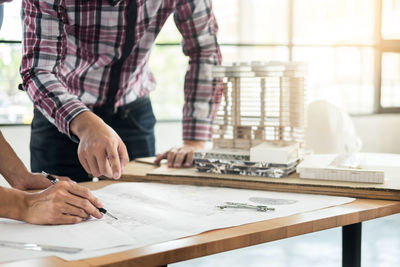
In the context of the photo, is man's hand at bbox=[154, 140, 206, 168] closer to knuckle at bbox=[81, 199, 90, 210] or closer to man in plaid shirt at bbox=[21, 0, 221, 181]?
man in plaid shirt at bbox=[21, 0, 221, 181]

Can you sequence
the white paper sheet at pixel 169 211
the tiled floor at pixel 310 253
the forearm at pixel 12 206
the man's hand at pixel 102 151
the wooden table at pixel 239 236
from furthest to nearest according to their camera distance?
1. the tiled floor at pixel 310 253
2. the man's hand at pixel 102 151
3. the forearm at pixel 12 206
4. the white paper sheet at pixel 169 211
5. the wooden table at pixel 239 236

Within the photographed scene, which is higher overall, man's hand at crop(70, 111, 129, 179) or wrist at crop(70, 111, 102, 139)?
wrist at crop(70, 111, 102, 139)

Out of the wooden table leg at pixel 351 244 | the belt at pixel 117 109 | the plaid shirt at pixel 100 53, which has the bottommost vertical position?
the wooden table leg at pixel 351 244

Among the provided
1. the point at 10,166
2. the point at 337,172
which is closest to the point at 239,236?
the point at 337,172

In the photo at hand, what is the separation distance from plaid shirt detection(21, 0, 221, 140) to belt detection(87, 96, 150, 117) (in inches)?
0.6

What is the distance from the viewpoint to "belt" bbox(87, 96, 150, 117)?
1.75 m

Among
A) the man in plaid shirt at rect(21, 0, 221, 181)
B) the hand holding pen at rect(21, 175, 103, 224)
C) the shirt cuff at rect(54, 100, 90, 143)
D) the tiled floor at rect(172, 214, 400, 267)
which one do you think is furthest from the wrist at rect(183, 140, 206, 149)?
the tiled floor at rect(172, 214, 400, 267)

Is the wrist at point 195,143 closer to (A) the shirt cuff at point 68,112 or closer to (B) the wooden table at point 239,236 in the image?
(A) the shirt cuff at point 68,112

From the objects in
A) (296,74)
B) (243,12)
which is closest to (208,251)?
(296,74)

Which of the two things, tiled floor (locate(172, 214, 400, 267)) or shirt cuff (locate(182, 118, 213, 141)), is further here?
tiled floor (locate(172, 214, 400, 267))

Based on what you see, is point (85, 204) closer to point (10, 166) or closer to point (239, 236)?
point (239, 236)

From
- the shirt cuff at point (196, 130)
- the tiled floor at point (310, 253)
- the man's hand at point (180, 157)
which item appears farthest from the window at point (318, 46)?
the man's hand at point (180, 157)

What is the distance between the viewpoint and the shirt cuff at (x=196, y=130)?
180cm

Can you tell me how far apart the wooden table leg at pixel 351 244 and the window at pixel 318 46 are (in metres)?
3.14
